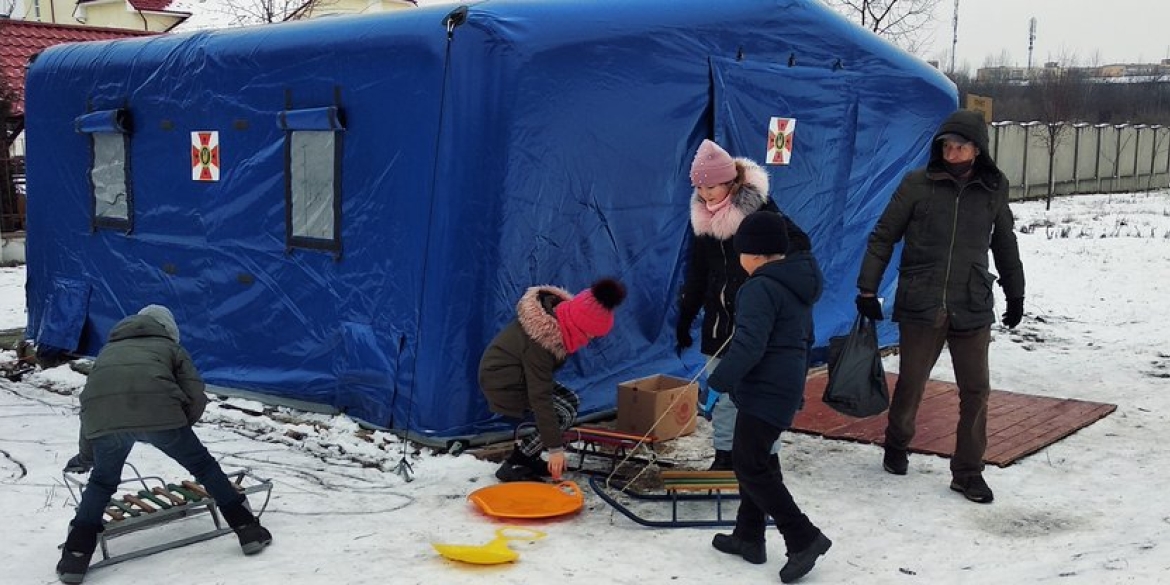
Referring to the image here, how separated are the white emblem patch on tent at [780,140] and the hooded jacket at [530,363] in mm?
2707

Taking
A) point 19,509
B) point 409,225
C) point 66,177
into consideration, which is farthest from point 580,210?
point 66,177

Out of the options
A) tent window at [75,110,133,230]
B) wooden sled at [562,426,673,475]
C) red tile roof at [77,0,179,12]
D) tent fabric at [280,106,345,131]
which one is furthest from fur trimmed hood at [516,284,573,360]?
red tile roof at [77,0,179,12]

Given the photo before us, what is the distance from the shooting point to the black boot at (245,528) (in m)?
4.74

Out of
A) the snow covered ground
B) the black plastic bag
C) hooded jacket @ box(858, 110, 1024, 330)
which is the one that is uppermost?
hooded jacket @ box(858, 110, 1024, 330)

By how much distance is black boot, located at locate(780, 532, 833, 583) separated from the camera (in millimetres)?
4367

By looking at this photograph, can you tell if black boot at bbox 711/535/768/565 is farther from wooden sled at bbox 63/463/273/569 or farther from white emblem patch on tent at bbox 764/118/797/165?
white emblem patch on tent at bbox 764/118/797/165

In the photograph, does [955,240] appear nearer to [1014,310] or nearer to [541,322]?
[1014,310]

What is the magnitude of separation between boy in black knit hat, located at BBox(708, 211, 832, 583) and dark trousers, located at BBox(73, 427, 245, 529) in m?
2.16

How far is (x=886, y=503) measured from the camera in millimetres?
5516

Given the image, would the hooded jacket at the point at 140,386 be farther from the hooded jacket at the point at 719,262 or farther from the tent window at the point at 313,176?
the hooded jacket at the point at 719,262

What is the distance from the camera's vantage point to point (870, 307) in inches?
223

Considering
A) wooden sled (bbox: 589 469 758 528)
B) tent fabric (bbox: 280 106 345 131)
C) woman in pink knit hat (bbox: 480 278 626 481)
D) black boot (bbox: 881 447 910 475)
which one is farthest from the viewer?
tent fabric (bbox: 280 106 345 131)

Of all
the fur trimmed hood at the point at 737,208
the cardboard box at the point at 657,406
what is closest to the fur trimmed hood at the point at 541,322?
the fur trimmed hood at the point at 737,208

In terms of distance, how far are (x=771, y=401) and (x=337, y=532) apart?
6.89 feet
